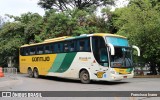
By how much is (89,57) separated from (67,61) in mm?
2870

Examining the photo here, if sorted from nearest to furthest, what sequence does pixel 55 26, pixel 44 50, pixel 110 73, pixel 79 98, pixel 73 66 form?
1. pixel 79 98
2. pixel 110 73
3. pixel 73 66
4. pixel 44 50
5. pixel 55 26

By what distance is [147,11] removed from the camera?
28375mm

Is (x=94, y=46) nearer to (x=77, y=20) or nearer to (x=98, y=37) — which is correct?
(x=98, y=37)

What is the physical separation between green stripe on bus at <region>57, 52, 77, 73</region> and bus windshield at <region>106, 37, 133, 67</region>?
3460 mm

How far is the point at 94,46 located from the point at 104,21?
18.5m

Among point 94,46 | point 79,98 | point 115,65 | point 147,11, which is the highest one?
point 147,11

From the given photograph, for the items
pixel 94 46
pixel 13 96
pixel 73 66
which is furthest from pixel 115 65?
pixel 13 96

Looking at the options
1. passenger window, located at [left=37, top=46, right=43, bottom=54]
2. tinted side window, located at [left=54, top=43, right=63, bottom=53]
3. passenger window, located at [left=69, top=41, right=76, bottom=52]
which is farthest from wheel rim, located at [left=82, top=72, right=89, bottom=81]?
passenger window, located at [left=37, top=46, right=43, bottom=54]

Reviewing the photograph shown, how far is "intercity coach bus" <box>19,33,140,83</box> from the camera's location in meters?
19.6

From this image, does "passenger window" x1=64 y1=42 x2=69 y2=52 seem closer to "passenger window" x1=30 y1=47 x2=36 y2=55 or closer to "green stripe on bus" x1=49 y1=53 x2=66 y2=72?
"green stripe on bus" x1=49 y1=53 x2=66 y2=72

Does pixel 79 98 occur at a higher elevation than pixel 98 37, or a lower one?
lower

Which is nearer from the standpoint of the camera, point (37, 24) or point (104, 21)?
point (104, 21)

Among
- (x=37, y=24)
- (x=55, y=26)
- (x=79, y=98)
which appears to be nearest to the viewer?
(x=79, y=98)

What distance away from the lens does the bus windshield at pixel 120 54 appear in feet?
64.5
